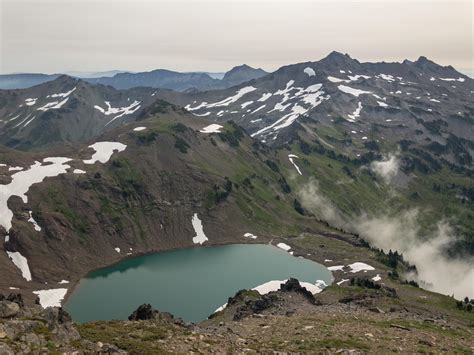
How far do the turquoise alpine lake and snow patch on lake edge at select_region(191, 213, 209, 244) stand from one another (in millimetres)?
6563

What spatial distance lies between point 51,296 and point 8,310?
9811 cm

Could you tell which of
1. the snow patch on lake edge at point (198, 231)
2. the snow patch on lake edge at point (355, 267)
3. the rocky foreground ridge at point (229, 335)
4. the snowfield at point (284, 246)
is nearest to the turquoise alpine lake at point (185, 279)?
the snowfield at point (284, 246)

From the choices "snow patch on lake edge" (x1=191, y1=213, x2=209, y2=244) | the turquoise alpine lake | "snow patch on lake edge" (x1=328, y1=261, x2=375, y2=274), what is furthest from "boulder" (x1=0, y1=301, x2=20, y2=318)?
"snow patch on lake edge" (x1=191, y1=213, x2=209, y2=244)

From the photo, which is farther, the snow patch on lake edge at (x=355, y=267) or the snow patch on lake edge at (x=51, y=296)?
the snow patch on lake edge at (x=355, y=267)

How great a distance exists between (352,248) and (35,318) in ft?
500

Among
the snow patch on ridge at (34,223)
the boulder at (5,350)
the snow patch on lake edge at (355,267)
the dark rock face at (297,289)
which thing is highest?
the boulder at (5,350)

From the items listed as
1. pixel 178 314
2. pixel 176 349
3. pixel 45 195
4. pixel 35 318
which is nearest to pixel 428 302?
pixel 178 314

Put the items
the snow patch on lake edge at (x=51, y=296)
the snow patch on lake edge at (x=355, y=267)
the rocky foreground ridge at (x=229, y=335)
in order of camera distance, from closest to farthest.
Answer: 1. the rocky foreground ridge at (x=229, y=335)
2. the snow patch on lake edge at (x=51, y=296)
3. the snow patch on lake edge at (x=355, y=267)

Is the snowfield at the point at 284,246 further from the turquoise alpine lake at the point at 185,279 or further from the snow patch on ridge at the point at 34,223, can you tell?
the snow patch on ridge at the point at 34,223

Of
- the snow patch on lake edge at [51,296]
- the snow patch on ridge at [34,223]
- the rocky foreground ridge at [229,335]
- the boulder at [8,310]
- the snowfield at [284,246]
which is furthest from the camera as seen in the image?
the snowfield at [284,246]

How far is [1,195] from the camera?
487 ft

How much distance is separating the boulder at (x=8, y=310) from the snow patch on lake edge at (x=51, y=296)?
9126 cm

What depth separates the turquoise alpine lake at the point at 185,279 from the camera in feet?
367

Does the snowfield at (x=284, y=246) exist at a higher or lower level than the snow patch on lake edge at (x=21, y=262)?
lower
